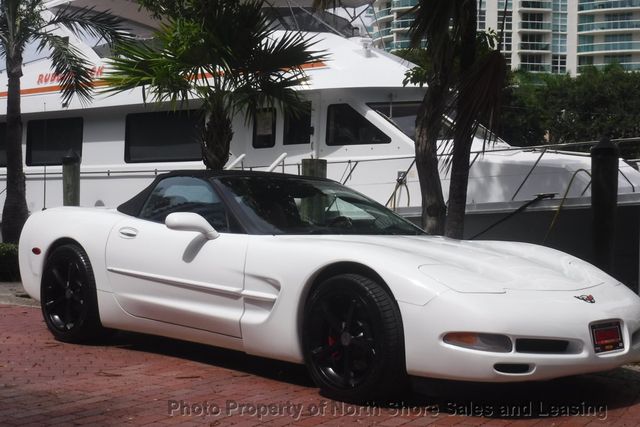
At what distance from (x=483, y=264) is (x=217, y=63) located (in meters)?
5.00

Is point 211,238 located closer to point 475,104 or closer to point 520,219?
point 475,104

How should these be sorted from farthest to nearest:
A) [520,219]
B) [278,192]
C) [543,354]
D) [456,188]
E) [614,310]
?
1. [520,219]
2. [456,188]
3. [278,192]
4. [614,310]
5. [543,354]

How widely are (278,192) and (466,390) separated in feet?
6.71

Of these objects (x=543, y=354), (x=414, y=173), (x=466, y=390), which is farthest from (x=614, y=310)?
(x=414, y=173)

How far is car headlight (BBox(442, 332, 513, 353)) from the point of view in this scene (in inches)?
178

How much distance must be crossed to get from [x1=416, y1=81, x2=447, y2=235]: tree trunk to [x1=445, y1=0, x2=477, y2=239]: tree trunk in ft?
0.45

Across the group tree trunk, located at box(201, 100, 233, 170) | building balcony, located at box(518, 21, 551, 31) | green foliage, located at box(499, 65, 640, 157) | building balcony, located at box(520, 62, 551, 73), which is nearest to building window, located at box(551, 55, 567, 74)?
building balcony, located at box(520, 62, 551, 73)

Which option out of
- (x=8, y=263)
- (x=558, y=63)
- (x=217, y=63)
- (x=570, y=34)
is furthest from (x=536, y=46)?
(x=217, y=63)

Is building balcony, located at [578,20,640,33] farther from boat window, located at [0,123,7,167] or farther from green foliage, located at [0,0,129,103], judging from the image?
green foliage, located at [0,0,129,103]

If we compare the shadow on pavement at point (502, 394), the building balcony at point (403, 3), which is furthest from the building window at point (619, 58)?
the shadow on pavement at point (502, 394)

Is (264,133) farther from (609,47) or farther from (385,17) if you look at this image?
(609,47)

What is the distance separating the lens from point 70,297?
678 centimetres

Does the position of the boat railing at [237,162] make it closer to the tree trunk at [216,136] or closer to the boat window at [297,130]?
the boat window at [297,130]

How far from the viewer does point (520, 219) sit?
10281mm
